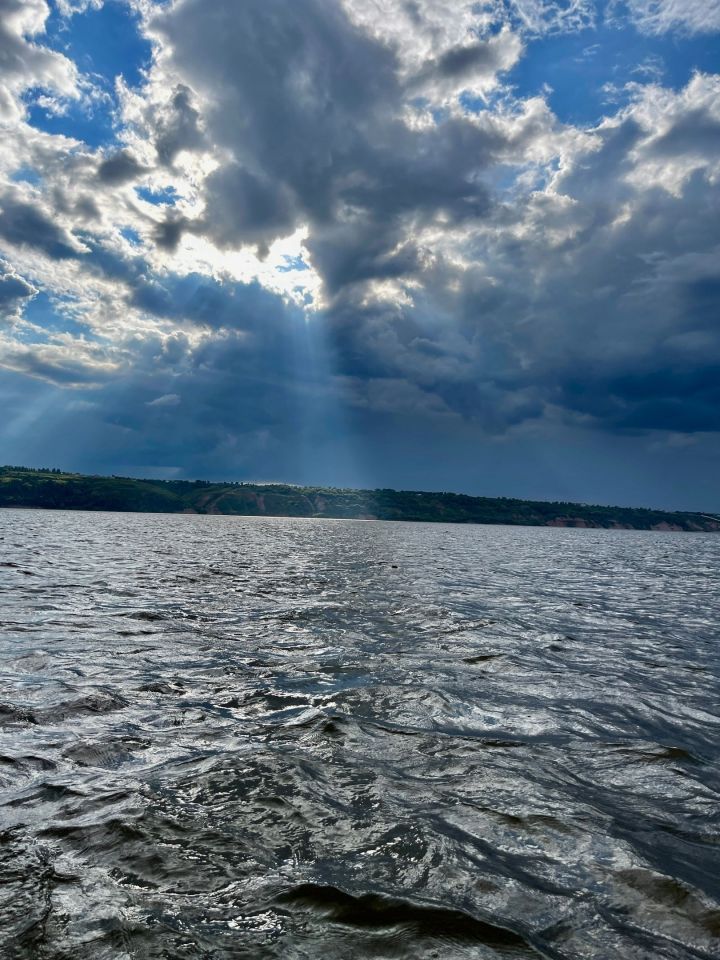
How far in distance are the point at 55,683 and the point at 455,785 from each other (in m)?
8.98

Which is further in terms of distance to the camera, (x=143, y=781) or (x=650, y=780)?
(x=650, y=780)

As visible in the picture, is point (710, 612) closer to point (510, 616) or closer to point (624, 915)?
point (510, 616)

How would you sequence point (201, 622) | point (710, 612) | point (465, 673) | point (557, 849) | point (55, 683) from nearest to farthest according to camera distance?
1. point (557, 849)
2. point (55, 683)
3. point (465, 673)
4. point (201, 622)
5. point (710, 612)

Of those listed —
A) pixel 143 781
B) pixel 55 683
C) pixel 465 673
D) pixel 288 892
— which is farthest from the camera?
pixel 465 673

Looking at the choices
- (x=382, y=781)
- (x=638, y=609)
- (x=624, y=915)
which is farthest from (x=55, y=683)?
(x=638, y=609)

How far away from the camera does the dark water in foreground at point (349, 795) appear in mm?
5008

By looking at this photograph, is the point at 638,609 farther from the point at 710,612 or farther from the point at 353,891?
the point at 353,891

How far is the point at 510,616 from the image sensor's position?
25.3 meters

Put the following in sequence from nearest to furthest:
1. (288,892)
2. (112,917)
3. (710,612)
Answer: (112,917) → (288,892) → (710,612)

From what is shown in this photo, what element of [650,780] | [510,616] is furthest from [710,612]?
[650,780]

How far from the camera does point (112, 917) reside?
4.89 m

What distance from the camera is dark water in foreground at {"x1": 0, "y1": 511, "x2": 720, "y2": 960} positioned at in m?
5.01

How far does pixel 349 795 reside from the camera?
7773mm

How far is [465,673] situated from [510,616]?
10.9 meters
